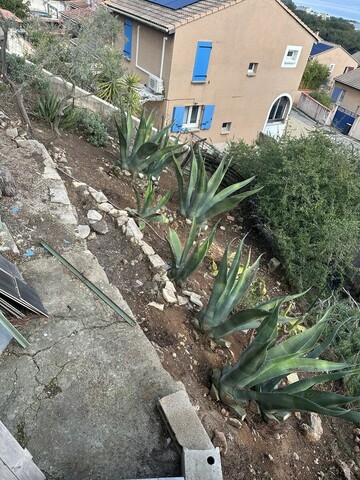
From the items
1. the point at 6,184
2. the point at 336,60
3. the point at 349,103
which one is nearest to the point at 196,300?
the point at 6,184

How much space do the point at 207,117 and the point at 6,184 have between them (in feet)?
33.7

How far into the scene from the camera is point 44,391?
6.17 ft

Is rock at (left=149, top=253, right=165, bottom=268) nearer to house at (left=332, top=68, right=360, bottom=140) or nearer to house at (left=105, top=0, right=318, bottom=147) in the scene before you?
house at (left=105, top=0, right=318, bottom=147)

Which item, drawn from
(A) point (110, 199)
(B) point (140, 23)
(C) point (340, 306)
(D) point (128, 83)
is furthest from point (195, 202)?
(B) point (140, 23)

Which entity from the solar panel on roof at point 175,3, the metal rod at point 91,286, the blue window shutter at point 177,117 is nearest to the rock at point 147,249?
the metal rod at point 91,286

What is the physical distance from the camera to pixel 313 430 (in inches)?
96.3

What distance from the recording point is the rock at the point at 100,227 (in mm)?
3203

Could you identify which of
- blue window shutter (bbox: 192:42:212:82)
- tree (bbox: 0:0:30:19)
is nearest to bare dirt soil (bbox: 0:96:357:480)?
blue window shutter (bbox: 192:42:212:82)

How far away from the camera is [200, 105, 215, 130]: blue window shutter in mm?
12055

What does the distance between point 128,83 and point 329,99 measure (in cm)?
1948

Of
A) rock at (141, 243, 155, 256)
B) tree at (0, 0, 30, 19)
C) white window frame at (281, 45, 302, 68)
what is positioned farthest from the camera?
tree at (0, 0, 30, 19)

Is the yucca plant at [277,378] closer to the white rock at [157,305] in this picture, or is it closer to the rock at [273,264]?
the white rock at [157,305]

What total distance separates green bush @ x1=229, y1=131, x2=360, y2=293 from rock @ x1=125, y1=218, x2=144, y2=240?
2010mm

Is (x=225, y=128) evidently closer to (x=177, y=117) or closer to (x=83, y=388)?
(x=177, y=117)
